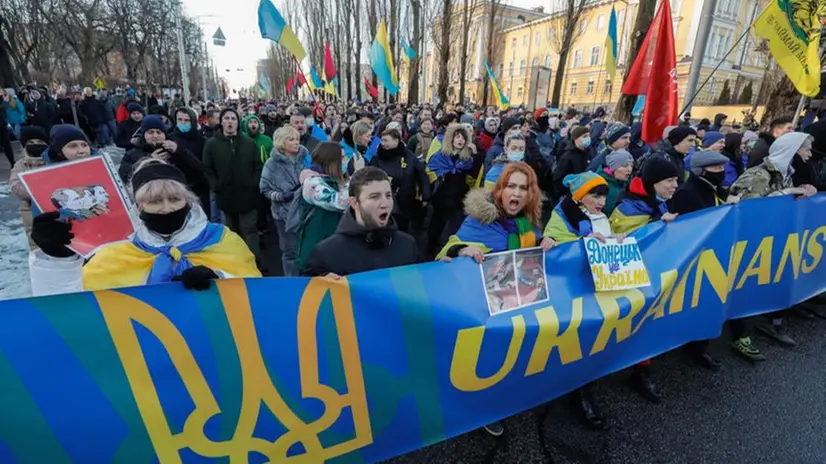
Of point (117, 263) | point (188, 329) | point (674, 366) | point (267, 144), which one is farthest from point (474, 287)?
point (267, 144)

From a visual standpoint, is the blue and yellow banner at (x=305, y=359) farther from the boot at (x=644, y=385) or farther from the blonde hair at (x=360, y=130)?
the blonde hair at (x=360, y=130)

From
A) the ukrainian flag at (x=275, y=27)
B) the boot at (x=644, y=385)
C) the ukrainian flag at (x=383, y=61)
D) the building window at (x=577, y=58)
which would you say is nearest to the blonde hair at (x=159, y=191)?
the boot at (x=644, y=385)

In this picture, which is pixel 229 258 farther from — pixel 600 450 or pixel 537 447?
pixel 600 450

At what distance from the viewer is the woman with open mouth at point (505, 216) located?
272 centimetres

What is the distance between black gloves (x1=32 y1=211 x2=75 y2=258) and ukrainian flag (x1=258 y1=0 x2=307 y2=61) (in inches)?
267

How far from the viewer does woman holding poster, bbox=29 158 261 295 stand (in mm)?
2010

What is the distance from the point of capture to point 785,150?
386cm

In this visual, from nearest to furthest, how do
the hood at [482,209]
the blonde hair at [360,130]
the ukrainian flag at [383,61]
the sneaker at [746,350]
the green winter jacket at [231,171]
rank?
1. the hood at [482,209]
2. the sneaker at [746,350]
3. the green winter jacket at [231,171]
4. the blonde hair at [360,130]
5. the ukrainian flag at [383,61]

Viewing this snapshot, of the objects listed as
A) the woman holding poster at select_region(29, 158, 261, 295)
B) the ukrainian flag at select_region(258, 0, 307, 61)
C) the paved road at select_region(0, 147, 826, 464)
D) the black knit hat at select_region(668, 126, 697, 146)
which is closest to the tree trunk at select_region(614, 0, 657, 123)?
the black knit hat at select_region(668, 126, 697, 146)

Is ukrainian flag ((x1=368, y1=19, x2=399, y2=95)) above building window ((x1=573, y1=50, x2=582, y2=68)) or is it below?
below

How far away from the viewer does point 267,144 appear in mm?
5852

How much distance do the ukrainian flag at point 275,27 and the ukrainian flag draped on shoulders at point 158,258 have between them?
691cm

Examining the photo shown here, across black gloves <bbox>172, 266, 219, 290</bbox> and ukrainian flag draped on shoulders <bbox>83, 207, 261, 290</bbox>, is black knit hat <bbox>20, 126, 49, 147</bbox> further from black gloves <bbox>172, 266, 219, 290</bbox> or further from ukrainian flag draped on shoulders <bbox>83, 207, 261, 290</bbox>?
black gloves <bbox>172, 266, 219, 290</bbox>

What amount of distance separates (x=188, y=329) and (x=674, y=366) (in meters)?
3.61
